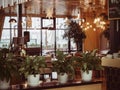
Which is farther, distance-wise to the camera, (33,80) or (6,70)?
(33,80)

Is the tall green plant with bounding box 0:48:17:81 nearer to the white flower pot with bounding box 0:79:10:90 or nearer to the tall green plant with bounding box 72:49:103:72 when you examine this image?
the white flower pot with bounding box 0:79:10:90

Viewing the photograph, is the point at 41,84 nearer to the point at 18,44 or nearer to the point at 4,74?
the point at 4,74

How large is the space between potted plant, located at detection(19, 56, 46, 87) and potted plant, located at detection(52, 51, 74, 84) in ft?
0.75

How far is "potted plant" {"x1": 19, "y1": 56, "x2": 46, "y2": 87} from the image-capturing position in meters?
3.30

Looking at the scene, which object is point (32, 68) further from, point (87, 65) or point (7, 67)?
point (87, 65)

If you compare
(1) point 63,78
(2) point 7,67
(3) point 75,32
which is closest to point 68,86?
(1) point 63,78

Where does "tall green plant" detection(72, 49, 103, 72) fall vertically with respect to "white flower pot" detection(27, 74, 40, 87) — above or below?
above

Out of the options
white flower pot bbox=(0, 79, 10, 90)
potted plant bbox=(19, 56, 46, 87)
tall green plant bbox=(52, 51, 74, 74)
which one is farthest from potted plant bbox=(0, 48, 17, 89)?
tall green plant bbox=(52, 51, 74, 74)

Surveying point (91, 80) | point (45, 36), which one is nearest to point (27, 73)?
point (91, 80)

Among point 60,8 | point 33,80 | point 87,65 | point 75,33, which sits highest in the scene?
point 60,8

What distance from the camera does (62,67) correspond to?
3.52 metres

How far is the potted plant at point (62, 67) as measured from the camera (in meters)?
3.52

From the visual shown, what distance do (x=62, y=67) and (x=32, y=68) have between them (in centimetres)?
40

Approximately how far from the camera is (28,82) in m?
3.40
